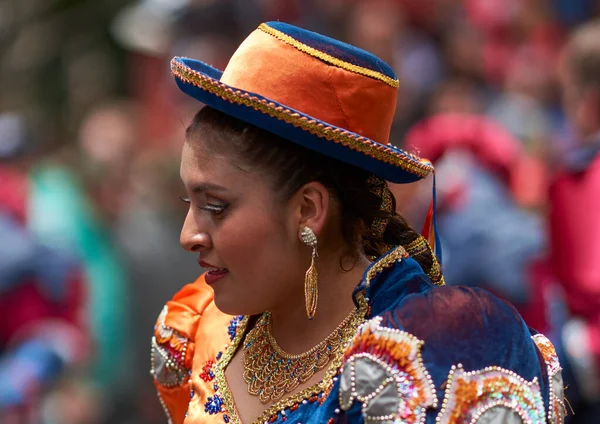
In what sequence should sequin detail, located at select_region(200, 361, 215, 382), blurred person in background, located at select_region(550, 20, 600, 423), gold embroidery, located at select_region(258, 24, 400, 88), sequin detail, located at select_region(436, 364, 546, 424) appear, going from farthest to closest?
blurred person in background, located at select_region(550, 20, 600, 423), sequin detail, located at select_region(200, 361, 215, 382), gold embroidery, located at select_region(258, 24, 400, 88), sequin detail, located at select_region(436, 364, 546, 424)

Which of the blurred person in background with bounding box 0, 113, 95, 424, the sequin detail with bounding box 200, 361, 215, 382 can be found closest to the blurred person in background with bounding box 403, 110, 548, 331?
the blurred person in background with bounding box 0, 113, 95, 424

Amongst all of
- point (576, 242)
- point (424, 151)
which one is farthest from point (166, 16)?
point (576, 242)

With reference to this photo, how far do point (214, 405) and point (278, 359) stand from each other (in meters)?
0.19

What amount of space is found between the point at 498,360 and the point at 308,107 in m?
0.63

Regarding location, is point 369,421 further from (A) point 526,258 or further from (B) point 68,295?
(B) point 68,295

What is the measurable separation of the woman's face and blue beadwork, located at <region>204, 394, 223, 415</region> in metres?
0.28

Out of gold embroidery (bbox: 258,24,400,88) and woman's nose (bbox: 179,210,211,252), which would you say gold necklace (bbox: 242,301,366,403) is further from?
gold embroidery (bbox: 258,24,400,88)

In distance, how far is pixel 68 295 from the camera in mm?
5512

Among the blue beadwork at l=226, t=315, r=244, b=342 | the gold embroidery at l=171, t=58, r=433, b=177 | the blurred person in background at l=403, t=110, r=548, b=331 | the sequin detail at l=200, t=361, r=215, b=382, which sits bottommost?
the blurred person in background at l=403, t=110, r=548, b=331

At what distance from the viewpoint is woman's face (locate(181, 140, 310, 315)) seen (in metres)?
2.46

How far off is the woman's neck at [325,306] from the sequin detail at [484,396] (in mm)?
405

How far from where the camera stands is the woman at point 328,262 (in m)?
2.23

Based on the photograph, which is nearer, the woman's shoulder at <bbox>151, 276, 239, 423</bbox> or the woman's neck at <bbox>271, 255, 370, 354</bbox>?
the woman's neck at <bbox>271, 255, 370, 354</bbox>

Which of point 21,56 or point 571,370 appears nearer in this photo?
point 571,370
